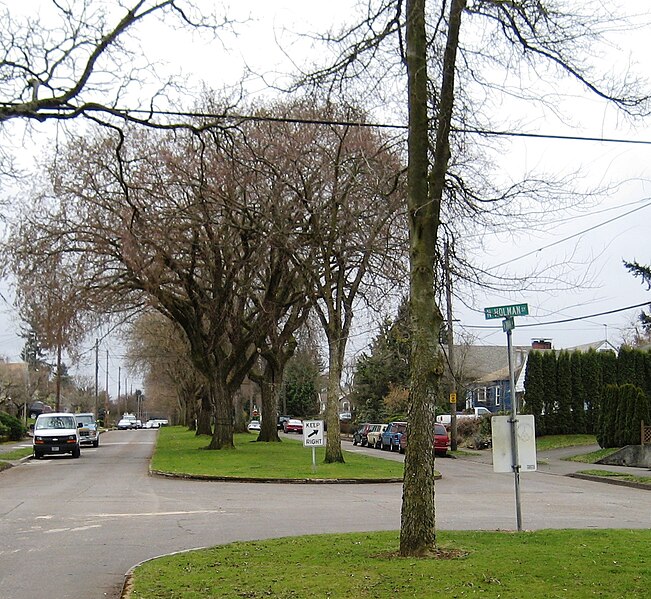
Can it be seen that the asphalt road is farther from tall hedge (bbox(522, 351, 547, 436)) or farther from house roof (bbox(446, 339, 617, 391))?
house roof (bbox(446, 339, 617, 391))

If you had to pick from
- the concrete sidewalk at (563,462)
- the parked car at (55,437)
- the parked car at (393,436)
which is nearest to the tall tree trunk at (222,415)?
the parked car at (55,437)

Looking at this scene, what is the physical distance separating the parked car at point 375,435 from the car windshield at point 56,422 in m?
18.4

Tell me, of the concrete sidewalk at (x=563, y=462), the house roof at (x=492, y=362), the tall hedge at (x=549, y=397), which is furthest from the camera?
the house roof at (x=492, y=362)

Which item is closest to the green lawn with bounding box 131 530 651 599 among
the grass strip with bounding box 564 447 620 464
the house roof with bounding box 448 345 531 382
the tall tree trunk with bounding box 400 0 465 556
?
the tall tree trunk with bounding box 400 0 465 556

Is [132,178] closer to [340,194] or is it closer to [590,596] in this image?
[340,194]

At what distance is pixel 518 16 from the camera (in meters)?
10.3

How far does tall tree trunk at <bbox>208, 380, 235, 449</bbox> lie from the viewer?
3662 cm

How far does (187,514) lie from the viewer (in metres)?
15.8

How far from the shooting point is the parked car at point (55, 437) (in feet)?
122

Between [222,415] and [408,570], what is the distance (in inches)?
1160

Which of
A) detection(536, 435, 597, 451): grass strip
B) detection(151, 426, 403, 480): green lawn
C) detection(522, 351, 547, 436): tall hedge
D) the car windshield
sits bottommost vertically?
detection(151, 426, 403, 480): green lawn

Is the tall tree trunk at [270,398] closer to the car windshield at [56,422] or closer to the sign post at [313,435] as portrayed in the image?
the car windshield at [56,422]

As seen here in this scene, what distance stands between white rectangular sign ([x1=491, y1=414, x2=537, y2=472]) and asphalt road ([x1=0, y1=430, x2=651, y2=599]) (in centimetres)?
194

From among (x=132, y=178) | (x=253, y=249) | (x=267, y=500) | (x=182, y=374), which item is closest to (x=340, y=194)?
(x=253, y=249)
